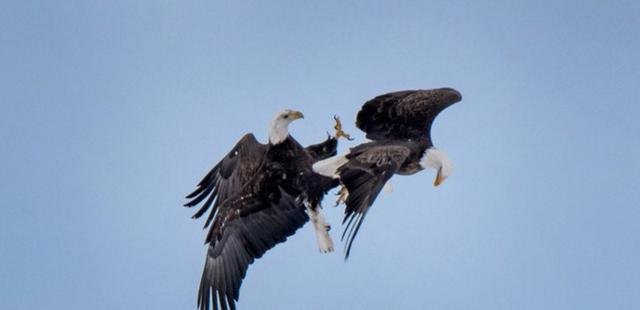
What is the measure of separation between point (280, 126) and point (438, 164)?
58.2 inches

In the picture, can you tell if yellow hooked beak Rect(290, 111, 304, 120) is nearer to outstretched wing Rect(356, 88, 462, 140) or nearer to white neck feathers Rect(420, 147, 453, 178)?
outstretched wing Rect(356, 88, 462, 140)

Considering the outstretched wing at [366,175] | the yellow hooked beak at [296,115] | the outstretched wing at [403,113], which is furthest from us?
the outstretched wing at [403,113]

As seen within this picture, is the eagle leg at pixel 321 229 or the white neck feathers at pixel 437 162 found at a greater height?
the white neck feathers at pixel 437 162

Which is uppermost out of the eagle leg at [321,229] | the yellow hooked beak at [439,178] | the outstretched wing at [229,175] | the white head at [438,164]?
the outstretched wing at [229,175]

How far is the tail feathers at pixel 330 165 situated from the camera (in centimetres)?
1224

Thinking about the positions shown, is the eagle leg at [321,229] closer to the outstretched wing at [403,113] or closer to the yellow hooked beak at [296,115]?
the yellow hooked beak at [296,115]

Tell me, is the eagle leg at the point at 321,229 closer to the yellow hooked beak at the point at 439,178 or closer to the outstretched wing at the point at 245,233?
the outstretched wing at the point at 245,233

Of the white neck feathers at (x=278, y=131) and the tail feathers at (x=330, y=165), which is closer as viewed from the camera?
the tail feathers at (x=330, y=165)

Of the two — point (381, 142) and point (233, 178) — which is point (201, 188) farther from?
point (381, 142)

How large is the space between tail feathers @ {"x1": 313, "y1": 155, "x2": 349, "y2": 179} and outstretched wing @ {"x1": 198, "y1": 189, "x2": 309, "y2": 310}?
2.10ft

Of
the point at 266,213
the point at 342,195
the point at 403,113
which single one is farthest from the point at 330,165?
the point at 403,113

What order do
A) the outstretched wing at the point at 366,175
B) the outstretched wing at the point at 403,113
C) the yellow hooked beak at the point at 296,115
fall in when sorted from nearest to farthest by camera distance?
the outstretched wing at the point at 366,175 < the yellow hooked beak at the point at 296,115 < the outstretched wing at the point at 403,113

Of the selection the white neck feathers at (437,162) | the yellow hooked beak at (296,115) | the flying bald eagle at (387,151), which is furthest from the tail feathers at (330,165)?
the white neck feathers at (437,162)

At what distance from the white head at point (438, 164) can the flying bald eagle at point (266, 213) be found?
0.87 meters
